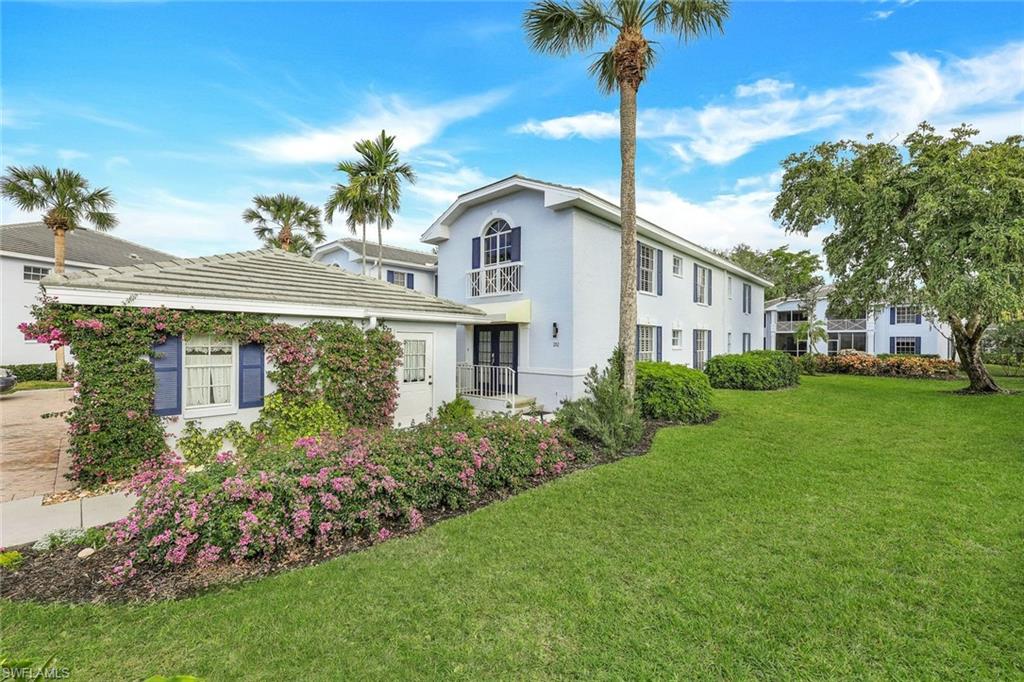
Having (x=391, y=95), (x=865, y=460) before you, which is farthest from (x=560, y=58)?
(x=865, y=460)

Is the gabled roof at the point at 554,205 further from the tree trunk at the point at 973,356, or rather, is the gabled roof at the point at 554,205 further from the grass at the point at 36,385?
the grass at the point at 36,385

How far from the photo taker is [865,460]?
7.78m

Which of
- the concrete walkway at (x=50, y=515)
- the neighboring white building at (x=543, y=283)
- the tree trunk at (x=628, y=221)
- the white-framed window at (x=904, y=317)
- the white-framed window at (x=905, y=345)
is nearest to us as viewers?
the concrete walkway at (x=50, y=515)

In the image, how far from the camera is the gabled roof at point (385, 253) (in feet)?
79.9

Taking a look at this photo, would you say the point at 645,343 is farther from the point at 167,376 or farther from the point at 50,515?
the point at 50,515

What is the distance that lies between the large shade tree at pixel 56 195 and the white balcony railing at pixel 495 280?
16.8 metres

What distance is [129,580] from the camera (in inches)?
158

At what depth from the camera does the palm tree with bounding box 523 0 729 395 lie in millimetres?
9602

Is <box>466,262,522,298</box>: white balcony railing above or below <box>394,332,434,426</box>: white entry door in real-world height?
above

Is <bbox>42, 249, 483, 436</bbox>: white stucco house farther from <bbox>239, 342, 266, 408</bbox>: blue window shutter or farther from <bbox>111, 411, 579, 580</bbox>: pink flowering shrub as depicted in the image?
<bbox>111, 411, 579, 580</bbox>: pink flowering shrub

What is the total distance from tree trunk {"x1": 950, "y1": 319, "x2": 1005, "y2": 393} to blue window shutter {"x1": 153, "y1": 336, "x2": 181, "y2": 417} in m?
23.3

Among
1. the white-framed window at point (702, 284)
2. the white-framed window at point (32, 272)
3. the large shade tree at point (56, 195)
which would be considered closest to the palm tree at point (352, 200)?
the large shade tree at point (56, 195)

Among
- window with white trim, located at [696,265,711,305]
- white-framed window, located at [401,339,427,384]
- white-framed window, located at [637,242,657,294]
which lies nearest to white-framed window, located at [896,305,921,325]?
window with white trim, located at [696,265,711,305]

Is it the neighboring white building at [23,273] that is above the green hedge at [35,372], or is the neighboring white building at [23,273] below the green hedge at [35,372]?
above
